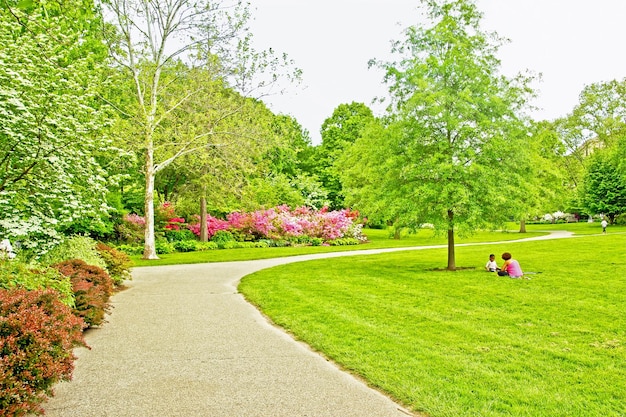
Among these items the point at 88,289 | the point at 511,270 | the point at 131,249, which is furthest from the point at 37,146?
the point at 131,249

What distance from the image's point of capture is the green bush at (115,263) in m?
11.6

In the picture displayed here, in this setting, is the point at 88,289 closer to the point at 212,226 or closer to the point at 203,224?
the point at 203,224

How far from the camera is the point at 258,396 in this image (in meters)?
4.52

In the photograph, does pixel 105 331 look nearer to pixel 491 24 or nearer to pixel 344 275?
pixel 344 275

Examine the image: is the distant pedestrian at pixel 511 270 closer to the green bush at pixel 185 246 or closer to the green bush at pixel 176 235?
the green bush at pixel 185 246

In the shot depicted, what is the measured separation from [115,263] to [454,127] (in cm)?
965

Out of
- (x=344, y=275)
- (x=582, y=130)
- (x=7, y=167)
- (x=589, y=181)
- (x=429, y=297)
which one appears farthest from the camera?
(x=582, y=130)

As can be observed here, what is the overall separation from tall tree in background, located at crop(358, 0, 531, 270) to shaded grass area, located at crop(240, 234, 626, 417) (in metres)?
2.10

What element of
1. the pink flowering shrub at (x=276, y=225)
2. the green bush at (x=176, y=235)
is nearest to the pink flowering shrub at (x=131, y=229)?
the pink flowering shrub at (x=276, y=225)

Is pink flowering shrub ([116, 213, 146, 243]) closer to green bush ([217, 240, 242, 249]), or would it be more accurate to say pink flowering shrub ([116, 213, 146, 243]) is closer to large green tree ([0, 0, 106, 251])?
green bush ([217, 240, 242, 249])

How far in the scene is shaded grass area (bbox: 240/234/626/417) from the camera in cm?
448

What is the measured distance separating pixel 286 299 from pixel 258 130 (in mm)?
11839

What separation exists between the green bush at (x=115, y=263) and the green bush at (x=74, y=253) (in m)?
0.52

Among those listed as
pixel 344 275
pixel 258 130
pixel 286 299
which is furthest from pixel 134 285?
pixel 258 130
